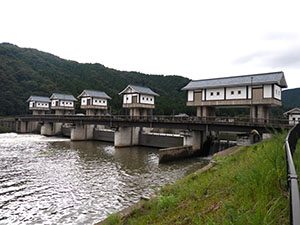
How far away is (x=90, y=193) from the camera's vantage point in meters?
13.8

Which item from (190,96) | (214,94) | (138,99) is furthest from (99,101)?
(214,94)

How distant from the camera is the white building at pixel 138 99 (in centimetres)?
3988

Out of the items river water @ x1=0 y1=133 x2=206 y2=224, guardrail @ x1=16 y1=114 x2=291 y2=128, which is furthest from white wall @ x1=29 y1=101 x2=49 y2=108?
river water @ x1=0 y1=133 x2=206 y2=224

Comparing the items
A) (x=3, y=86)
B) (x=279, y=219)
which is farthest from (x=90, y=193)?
(x=3, y=86)

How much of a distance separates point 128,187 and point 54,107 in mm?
51601

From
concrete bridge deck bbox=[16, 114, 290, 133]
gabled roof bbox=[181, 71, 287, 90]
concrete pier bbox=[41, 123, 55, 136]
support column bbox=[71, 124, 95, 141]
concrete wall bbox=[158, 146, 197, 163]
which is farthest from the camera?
concrete pier bbox=[41, 123, 55, 136]

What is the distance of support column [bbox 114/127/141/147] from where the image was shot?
115 ft

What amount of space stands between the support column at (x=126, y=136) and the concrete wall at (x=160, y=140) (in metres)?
0.90

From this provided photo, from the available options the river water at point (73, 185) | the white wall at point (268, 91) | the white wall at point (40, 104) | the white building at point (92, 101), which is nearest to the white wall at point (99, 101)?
the white building at point (92, 101)

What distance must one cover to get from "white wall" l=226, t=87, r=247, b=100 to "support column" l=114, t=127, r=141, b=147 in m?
14.2

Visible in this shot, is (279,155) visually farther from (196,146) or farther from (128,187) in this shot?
(196,146)

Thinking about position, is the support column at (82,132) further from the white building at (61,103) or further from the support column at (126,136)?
the white building at (61,103)

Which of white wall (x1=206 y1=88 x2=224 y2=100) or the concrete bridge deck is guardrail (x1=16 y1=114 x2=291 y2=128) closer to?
the concrete bridge deck

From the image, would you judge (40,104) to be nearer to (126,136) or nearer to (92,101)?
(92,101)
